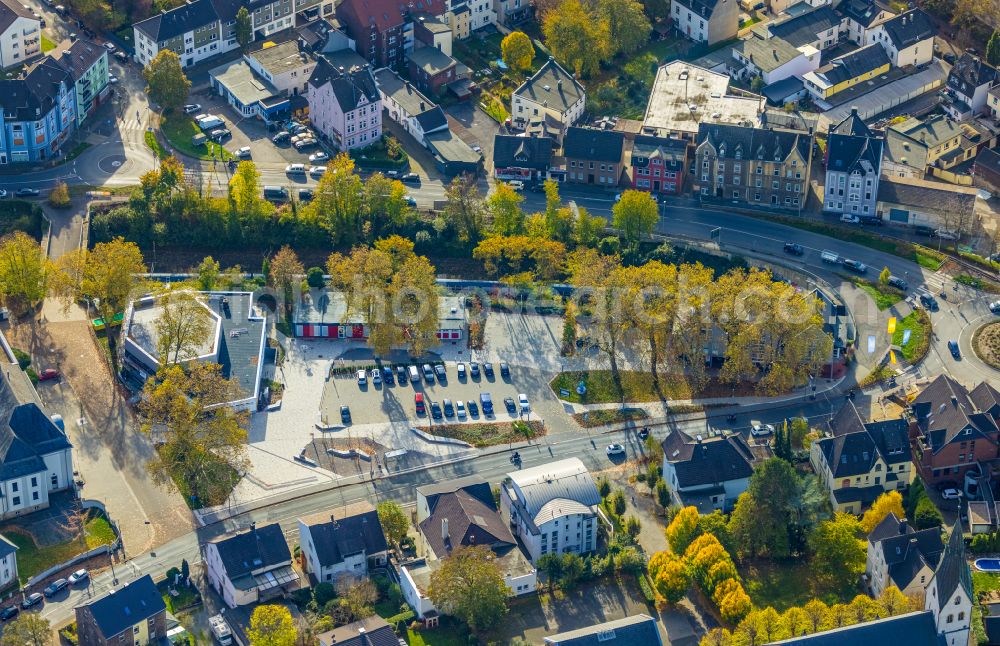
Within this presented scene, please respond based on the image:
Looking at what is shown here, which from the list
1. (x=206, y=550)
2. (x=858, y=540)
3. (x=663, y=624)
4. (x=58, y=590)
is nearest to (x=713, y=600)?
(x=663, y=624)

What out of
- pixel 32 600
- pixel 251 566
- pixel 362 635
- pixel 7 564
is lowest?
pixel 32 600

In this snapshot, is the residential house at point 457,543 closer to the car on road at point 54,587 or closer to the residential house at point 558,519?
the residential house at point 558,519

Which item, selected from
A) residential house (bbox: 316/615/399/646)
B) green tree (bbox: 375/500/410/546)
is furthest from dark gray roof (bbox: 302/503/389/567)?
residential house (bbox: 316/615/399/646)

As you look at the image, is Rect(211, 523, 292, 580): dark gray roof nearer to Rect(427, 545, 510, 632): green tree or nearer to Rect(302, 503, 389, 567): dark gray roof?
Rect(302, 503, 389, 567): dark gray roof

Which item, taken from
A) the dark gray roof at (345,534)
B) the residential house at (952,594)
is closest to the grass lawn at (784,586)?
the residential house at (952,594)

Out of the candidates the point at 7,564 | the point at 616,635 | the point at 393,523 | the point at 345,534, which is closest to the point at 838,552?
the point at 616,635

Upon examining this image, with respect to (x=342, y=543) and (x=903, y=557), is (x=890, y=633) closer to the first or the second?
(x=903, y=557)

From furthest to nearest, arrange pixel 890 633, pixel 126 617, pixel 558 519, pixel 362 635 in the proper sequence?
pixel 558 519 → pixel 126 617 → pixel 362 635 → pixel 890 633
